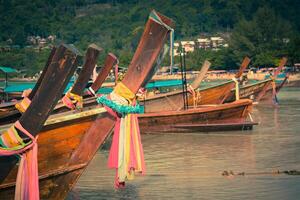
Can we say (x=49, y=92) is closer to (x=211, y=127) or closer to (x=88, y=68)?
(x=88, y=68)

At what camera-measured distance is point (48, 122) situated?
1320 centimetres

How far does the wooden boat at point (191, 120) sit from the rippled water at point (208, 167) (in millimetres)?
339

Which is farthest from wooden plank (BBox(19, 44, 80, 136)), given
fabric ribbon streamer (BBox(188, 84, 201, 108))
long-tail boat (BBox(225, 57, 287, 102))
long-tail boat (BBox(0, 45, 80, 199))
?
long-tail boat (BBox(225, 57, 287, 102))

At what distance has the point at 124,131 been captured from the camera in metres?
13.4

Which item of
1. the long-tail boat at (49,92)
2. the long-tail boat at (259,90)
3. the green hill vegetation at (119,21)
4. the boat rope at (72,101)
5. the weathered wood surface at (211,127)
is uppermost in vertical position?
the long-tail boat at (49,92)

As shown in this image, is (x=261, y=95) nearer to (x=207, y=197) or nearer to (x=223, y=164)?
(x=223, y=164)

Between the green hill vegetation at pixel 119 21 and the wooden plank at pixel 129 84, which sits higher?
the wooden plank at pixel 129 84

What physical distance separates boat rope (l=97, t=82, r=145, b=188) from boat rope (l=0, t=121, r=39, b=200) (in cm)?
150

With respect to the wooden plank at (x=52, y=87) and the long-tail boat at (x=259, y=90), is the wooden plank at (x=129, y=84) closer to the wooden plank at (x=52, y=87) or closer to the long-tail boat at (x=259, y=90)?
the wooden plank at (x=52, y=87)

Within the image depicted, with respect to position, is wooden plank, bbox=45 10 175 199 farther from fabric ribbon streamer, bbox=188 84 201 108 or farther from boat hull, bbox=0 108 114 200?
fabric ribbon streamer, bbox=188 84 201 108

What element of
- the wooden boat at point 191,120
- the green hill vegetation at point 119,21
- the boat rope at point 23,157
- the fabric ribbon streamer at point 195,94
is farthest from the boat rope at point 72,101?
the green hill vegetation at point 119,21

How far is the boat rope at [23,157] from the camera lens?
11945mm

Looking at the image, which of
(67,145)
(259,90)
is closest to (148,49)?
(67,145)

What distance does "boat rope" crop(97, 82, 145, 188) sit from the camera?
42.9ft
